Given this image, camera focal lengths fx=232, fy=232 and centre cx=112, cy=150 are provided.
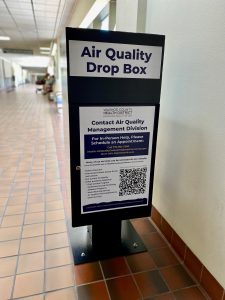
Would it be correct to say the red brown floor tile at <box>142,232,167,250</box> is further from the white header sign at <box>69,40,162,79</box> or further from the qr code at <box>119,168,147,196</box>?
the white header sign at <box>69,40,162,79</box>

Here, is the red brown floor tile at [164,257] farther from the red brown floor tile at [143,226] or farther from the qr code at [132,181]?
the qr code at [132,181]

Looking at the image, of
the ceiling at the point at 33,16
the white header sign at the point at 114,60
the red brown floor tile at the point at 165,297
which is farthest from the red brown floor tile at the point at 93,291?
the ceiling at the point at 33,16

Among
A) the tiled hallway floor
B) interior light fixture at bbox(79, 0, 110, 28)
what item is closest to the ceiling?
interior light fixture at bbox(79, 0, 110, 28)

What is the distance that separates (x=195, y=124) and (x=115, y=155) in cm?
59

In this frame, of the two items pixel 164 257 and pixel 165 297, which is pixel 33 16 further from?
pixel 165 297

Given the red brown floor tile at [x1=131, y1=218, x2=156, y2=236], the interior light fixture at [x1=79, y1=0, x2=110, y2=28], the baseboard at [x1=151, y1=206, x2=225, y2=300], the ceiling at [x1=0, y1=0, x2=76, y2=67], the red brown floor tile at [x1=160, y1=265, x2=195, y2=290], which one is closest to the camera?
the baseboard at [x1=151, y1=206, x2=225, y2=300]

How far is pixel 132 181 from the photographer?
174 cm

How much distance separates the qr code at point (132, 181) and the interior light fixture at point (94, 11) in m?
2.97

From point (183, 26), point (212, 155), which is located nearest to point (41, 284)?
point (212, 155)

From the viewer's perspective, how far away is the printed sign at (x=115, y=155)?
5.03 ft

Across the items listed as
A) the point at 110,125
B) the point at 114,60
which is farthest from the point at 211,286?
the point at 114,60

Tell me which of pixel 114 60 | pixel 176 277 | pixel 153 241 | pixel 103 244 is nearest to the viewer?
pixel 114 60

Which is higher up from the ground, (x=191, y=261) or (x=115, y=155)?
(x=115, y=155)

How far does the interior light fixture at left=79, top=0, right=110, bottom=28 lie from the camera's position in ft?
11.9
